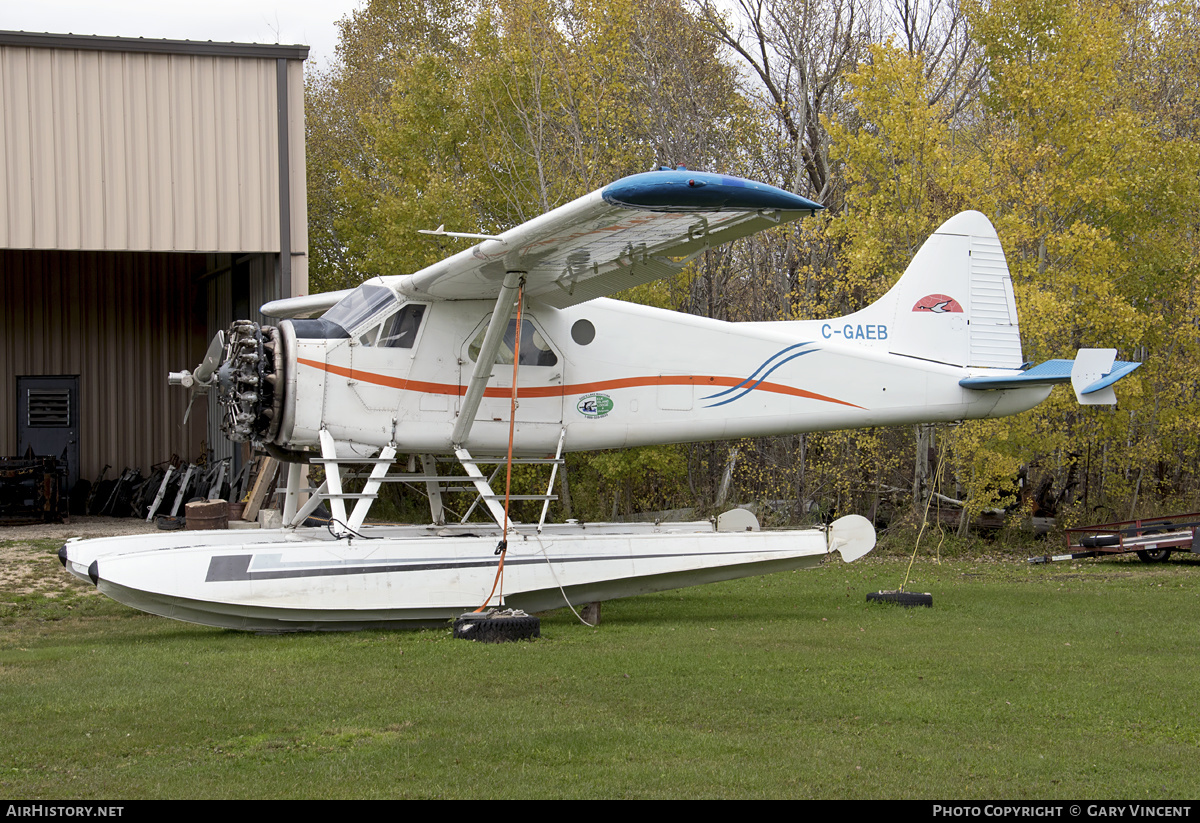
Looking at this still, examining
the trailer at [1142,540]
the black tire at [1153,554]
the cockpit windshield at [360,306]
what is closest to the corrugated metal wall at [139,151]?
the cockpit windshield at [360,306]

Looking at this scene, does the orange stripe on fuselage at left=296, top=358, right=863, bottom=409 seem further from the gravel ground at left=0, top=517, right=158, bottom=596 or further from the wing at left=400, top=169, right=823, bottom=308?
the gravel ground at left=0, top=517, right=158, bottom=596

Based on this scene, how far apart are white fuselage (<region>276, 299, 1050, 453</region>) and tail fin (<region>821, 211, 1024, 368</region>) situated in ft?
0.44

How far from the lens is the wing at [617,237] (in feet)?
25.3

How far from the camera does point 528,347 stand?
35.2 ft

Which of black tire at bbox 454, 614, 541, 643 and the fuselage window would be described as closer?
black tire at bbox 454, 614, 541, 643

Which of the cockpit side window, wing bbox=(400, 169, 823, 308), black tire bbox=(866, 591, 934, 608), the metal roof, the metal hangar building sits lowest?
black tire bbox=(866, 591, 934, 608)

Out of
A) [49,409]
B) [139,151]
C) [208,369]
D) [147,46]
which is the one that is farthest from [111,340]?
[208,369]

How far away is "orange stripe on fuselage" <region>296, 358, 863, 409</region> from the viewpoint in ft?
33.2

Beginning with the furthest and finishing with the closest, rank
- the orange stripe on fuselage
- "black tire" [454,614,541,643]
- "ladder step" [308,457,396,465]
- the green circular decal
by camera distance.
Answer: the green circular decal → the orange stripe on fuselage → "ladder step" [308,457,396,465] → "black tire" [454,614,541,643]

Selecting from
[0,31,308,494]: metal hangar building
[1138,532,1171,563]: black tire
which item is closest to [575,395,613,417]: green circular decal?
[0,31,308,494]: metal hangar building

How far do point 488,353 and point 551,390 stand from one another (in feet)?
4.15

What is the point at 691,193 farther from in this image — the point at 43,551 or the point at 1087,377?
the point at 43,551

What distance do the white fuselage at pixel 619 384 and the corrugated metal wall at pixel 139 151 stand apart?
8.99m

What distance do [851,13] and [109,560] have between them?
21.9m
